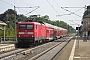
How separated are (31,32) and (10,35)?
23.4 meters

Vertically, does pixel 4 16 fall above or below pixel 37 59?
above

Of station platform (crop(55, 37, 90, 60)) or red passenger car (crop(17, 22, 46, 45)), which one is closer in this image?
station platform (crop(55, 37, 90, 60))

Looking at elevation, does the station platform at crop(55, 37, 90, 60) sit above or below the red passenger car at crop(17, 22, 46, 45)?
below

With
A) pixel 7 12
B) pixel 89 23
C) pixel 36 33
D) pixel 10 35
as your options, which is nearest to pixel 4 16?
pixel 7 12

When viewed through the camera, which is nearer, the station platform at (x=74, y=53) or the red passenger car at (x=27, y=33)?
the station platform at (x=74, y=53)

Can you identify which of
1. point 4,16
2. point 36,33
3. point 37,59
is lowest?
point 37,59

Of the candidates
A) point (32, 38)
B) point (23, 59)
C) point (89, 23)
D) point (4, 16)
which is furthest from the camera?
point (4, 16)

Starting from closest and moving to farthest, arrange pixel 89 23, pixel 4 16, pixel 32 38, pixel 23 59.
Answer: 1. pixel 23 59
2. pixel 32 38
3. pixel 89 23
4. pixel 4 16

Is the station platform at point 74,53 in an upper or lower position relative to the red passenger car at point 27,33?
lower

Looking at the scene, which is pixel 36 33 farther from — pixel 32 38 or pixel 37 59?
pixel 37 59

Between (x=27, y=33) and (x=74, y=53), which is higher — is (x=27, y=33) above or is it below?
above

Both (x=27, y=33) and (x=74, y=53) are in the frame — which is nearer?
(x=74, y=53)

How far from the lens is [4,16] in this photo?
403 ft

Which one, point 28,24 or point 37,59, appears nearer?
point 37,59
